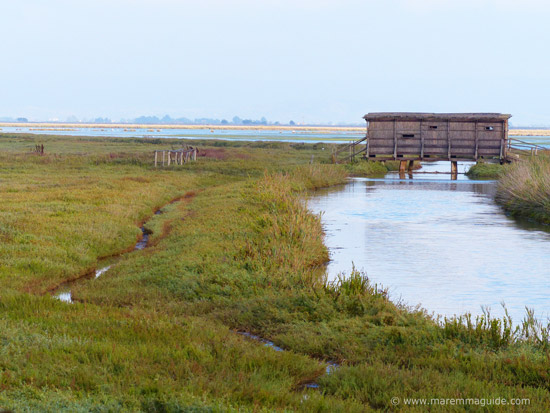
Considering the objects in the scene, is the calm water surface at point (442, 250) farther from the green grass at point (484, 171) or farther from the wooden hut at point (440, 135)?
the green grass at point (484, 171)

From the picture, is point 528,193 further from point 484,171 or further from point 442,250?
point 484,171

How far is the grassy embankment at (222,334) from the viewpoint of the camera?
22.8ft

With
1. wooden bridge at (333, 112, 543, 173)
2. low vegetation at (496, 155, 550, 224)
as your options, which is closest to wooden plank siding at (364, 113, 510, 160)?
wooden bridge at (333, 112, 543, 173)

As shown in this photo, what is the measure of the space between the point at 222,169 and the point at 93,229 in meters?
26.6

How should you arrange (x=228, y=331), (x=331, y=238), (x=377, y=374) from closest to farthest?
(x=377, y=374)
(x=228, y=331)
(x=331, y=238)

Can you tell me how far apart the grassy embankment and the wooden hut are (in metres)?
31.4

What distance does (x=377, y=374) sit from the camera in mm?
7824

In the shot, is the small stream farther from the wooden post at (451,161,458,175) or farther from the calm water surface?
the wooden post at (451,161,458,175)

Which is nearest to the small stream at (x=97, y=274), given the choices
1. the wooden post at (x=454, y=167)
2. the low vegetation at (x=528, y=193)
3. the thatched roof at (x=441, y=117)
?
the low vegetation at (x=528, y=193)

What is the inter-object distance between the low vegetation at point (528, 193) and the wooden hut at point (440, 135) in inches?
595

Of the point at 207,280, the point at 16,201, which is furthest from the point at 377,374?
the point at 16,201

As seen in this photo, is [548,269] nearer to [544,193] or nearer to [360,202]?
[544,193]

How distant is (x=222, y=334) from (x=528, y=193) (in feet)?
76.9

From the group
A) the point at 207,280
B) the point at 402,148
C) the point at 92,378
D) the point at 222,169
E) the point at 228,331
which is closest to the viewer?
the point at 92,378
